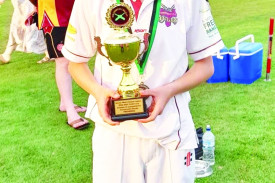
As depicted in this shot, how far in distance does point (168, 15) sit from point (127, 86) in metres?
0.26

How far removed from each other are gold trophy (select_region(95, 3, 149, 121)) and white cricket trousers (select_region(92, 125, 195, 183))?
0.50 feet

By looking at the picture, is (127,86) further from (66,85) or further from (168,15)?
(66,85)

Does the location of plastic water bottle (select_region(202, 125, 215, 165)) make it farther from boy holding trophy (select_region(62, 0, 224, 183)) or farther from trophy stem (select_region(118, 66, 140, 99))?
trophy stem (select_region(118, 66, 140, 99))

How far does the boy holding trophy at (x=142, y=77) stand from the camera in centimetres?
147

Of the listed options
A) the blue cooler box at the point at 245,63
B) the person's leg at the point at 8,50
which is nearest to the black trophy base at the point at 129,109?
the blue cooler box at the point at 245,63

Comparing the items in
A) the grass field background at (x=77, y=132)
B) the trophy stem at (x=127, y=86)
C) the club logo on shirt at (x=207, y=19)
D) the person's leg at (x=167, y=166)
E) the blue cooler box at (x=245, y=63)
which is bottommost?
the grass field background at (x=77, y=132)

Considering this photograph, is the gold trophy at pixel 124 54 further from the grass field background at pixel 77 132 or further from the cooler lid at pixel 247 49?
the cooler lid at pixel 247 49

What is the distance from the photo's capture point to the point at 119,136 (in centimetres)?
161

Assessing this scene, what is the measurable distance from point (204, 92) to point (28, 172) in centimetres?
225

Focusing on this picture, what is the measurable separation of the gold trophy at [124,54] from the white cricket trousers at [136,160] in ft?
0.50

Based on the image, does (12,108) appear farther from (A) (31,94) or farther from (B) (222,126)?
(B) (222,126)

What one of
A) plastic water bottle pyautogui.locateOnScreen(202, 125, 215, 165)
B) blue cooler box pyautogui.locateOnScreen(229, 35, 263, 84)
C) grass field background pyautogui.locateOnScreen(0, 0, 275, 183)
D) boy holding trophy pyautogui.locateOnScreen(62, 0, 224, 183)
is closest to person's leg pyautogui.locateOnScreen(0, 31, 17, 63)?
grass field background pyautogui.locateOnScreen(0, 0, 275, 183)

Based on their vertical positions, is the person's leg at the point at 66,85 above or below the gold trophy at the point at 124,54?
below

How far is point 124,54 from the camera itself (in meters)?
1.45
